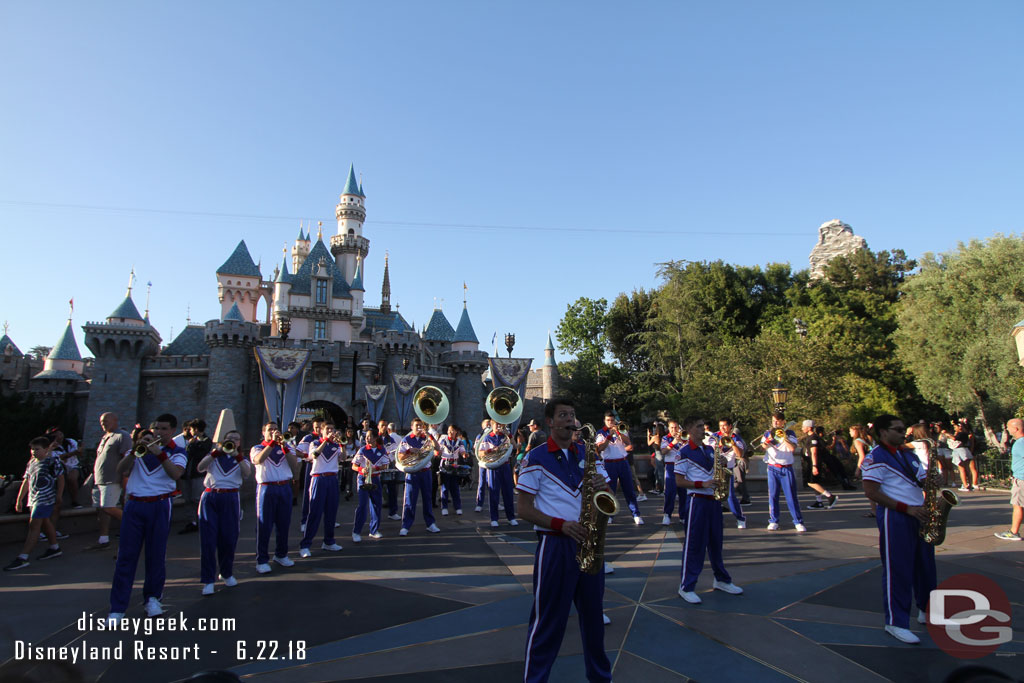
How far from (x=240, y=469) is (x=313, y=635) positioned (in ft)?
8.46

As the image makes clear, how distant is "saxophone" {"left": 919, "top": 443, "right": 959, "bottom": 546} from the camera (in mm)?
5074

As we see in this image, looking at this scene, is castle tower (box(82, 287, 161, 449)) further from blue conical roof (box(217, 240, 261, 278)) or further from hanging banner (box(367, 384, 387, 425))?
hanging banner (box(367, 384, 387, 425))

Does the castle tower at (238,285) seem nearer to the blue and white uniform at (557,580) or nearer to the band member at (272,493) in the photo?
the band member at (272,493)

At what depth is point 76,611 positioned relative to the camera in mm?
5941

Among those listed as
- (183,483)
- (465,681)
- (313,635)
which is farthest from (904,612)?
(183,483)

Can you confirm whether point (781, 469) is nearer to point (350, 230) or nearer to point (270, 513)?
point (270, 513)

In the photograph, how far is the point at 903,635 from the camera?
4754 millimetres

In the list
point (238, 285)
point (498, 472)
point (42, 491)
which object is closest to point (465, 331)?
point (238, 285)

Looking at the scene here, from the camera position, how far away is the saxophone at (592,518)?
3.96 metres

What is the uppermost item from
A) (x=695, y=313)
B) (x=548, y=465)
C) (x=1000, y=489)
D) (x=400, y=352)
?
(x=695, y=313)

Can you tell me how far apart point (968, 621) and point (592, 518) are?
3.75m

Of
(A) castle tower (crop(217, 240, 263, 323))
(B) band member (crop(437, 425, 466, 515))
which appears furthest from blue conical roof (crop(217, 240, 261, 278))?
(B) band member (crop(437, 425, 466, 515))

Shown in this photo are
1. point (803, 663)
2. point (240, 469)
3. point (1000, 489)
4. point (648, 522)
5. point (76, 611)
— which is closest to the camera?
point (803, 663)

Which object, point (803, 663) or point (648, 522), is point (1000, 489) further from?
point (803, 663)
